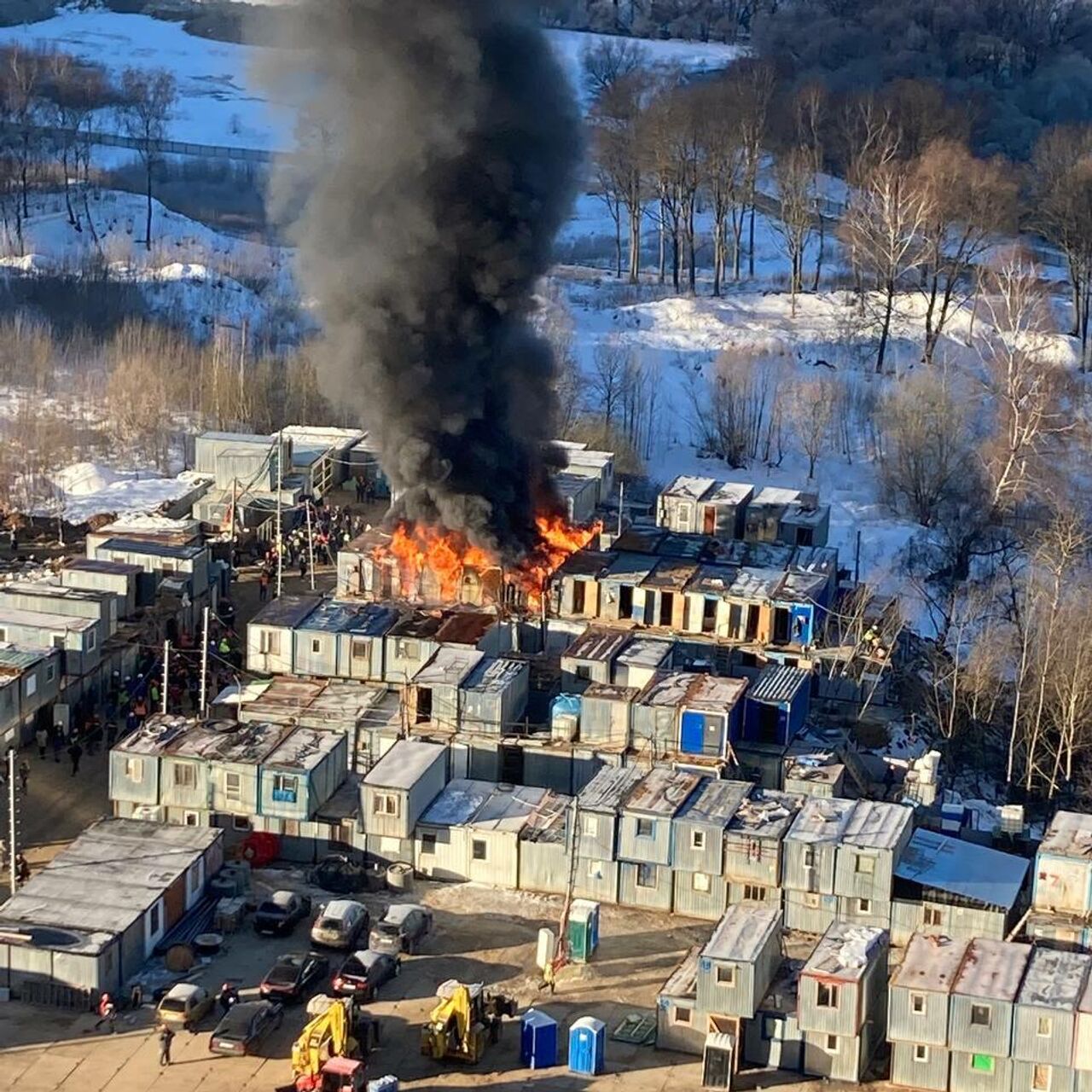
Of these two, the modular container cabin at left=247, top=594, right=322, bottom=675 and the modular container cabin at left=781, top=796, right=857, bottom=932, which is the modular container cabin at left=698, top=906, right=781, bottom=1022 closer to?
the modular container cabin at left=781, top=796, right=857, bottom=932

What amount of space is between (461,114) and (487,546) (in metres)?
7.80

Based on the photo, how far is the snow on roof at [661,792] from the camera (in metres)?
30.1

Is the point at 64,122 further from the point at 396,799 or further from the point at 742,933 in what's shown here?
the point at 742,933

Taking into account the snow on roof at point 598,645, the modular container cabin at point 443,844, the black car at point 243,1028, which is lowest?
the black car at point 243,1028

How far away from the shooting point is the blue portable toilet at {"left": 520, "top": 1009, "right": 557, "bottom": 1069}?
2591cm

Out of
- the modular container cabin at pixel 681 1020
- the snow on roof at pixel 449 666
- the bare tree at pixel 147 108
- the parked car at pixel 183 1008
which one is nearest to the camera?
the modular container cabin at pixel 681 1020

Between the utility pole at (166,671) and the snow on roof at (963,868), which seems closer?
the snow on roof at (963,868)

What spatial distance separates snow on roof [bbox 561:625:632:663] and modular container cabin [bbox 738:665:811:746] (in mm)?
2506

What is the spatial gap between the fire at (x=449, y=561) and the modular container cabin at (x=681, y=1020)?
1369 centimetres

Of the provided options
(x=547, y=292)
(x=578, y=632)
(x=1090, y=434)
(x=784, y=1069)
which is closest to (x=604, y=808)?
(x=784, y=1069)

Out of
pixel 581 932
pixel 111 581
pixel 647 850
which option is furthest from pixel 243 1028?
pixel 111 581

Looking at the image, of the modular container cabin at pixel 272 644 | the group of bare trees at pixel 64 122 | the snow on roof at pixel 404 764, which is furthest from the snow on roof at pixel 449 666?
the group of bare trees at pixel 64 122

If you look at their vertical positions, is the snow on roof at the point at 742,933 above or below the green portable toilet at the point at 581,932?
above

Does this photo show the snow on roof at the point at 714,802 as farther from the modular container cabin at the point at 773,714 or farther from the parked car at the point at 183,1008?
the parked car at the point at 183,1008
